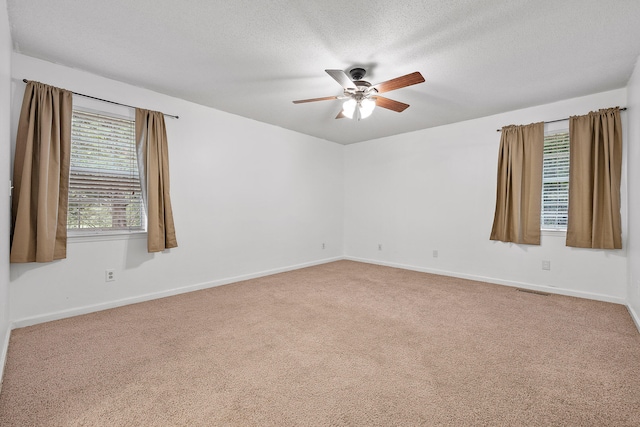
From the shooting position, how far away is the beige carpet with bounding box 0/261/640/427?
4.94 feet

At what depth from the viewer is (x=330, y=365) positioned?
196 cm

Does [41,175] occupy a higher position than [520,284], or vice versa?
[41,175]

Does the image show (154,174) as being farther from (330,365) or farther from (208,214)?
(330,365)

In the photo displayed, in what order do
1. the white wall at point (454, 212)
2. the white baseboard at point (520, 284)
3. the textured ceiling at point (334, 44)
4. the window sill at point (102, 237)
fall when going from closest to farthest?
the textured ceiling at point (334, 44) < the window sill at point (102, 237) < the white baseboard at point (520, 284) < the white wall at point (454, 212)

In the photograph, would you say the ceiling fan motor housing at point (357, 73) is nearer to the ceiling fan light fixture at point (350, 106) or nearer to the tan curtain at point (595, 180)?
the ceiling fan light fixture at point (350, 106)

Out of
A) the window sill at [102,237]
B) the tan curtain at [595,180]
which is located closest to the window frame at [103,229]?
the window sill at [102,237]

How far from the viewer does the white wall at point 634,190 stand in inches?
107

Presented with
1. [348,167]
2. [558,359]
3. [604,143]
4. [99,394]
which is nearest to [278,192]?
[348,167]

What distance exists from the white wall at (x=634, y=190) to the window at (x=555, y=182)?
1.95ft

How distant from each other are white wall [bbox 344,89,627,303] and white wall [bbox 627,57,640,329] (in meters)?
0.24

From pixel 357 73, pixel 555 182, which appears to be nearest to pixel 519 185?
pixel 555 182

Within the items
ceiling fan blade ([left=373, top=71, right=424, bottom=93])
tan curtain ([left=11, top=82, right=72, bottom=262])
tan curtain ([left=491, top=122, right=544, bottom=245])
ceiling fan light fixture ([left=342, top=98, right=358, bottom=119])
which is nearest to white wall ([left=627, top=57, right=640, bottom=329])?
tan curtain ([left=491, top=122, right=544, bottom=245])

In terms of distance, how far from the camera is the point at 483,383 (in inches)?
69.3

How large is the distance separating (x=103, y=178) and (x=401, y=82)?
316 centimetres
